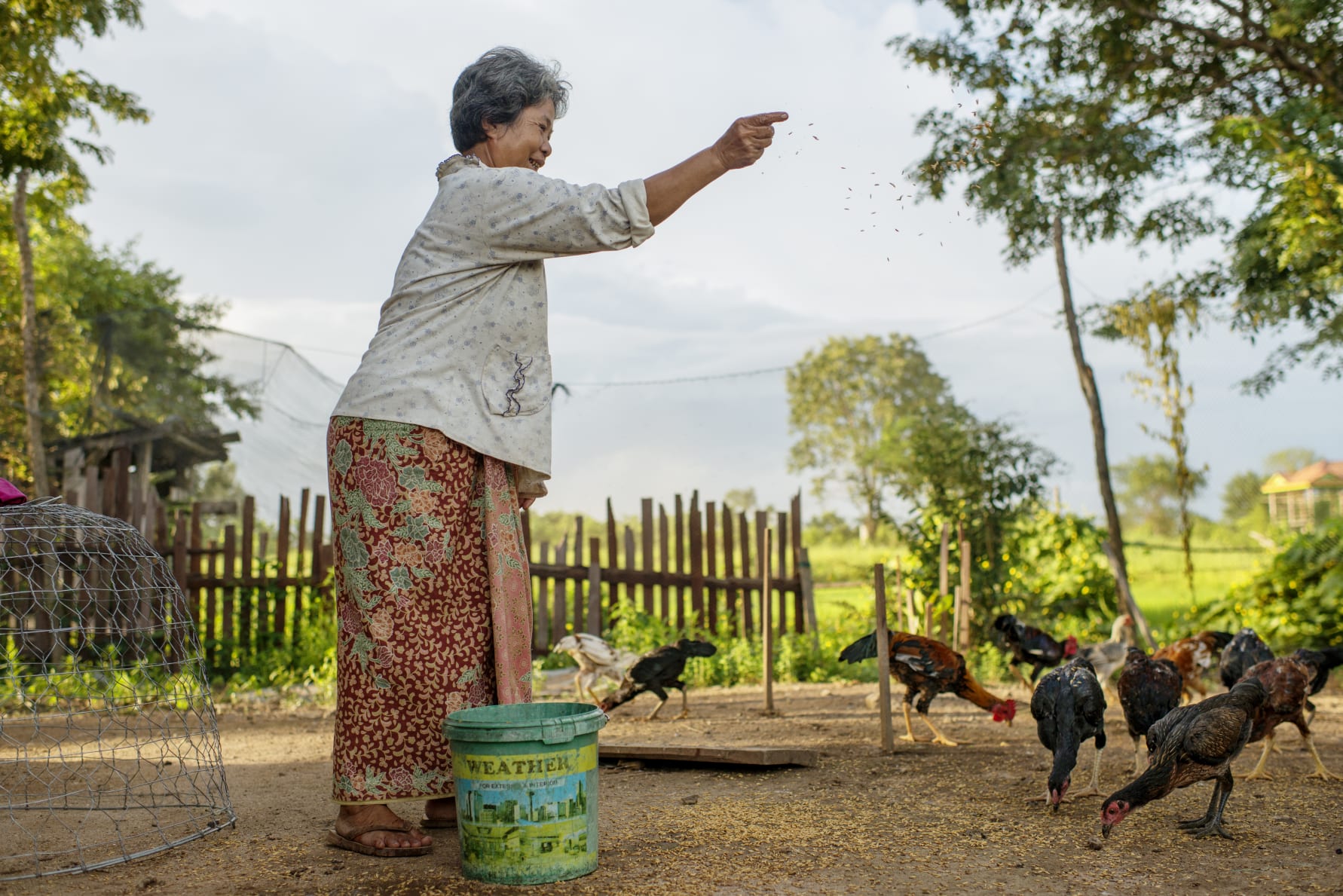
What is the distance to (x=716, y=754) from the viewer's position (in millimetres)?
4137

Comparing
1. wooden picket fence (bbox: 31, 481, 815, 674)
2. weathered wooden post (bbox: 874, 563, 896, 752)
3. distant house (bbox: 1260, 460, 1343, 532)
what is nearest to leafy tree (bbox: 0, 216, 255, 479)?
wooden picket fence (bbox: 31, 481, 815, 674)

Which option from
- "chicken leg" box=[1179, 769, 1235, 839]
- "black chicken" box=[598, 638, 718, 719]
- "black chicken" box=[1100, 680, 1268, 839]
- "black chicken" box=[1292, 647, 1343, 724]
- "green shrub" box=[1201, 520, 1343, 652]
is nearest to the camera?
"black chicken" box=[1100, 680, 1268, 839]

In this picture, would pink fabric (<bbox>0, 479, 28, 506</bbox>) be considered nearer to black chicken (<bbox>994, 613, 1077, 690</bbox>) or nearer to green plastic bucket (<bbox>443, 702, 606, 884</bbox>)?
green plastic bucket (<bbox>443, 702, 606, 884</bbox>)

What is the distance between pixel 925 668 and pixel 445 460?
2.97 m

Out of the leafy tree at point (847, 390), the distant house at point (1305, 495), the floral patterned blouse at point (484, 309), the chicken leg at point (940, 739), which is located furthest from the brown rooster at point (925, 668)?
the leafy tree at point (847, 390)

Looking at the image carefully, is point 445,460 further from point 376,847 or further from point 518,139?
point 376,847

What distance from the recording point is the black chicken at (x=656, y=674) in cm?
589

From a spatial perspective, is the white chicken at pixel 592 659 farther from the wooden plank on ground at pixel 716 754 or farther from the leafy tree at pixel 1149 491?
the leafy tree at pixel 1149 491

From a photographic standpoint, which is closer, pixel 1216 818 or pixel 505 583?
pixel 505 583

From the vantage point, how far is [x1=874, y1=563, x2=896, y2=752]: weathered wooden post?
181 inches

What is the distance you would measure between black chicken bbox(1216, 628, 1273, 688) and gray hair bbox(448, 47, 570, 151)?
4159 millimetres

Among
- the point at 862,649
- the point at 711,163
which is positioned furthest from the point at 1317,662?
the point at 711,163

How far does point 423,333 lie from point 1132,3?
9.47 m

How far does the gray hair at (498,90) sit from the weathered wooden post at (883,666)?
2570mm
